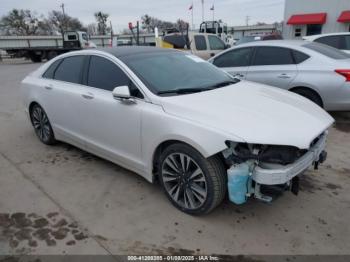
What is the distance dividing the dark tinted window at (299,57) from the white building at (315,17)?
20930 millimetres

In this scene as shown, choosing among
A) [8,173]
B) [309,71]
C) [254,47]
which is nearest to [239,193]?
[8,173]

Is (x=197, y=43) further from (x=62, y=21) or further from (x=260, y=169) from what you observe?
(x=62, y=21)

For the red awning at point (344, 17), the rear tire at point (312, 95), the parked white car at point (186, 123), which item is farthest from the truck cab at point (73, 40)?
the rear tire at point (312, 95)

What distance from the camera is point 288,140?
2604 millimetres

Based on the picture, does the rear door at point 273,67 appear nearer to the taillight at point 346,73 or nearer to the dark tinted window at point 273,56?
the dark tinted window at point 273,56

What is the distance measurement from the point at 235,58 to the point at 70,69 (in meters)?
3.76

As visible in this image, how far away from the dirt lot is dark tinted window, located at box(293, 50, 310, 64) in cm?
224

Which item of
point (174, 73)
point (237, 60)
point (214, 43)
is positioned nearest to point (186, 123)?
point (174, 73)

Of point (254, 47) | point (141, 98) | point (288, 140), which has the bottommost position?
point (288, 140)

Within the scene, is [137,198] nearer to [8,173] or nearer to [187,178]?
[187,178]

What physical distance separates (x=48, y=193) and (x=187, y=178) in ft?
5.81

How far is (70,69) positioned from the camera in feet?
14.8

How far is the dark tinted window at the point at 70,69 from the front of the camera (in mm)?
4297

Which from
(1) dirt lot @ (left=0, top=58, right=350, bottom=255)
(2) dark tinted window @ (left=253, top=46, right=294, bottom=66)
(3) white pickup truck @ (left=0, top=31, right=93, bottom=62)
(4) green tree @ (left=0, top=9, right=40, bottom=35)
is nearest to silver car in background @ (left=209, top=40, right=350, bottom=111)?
(2) dark tinted window @ (left=253, top=46, right=294, bottom=66)
